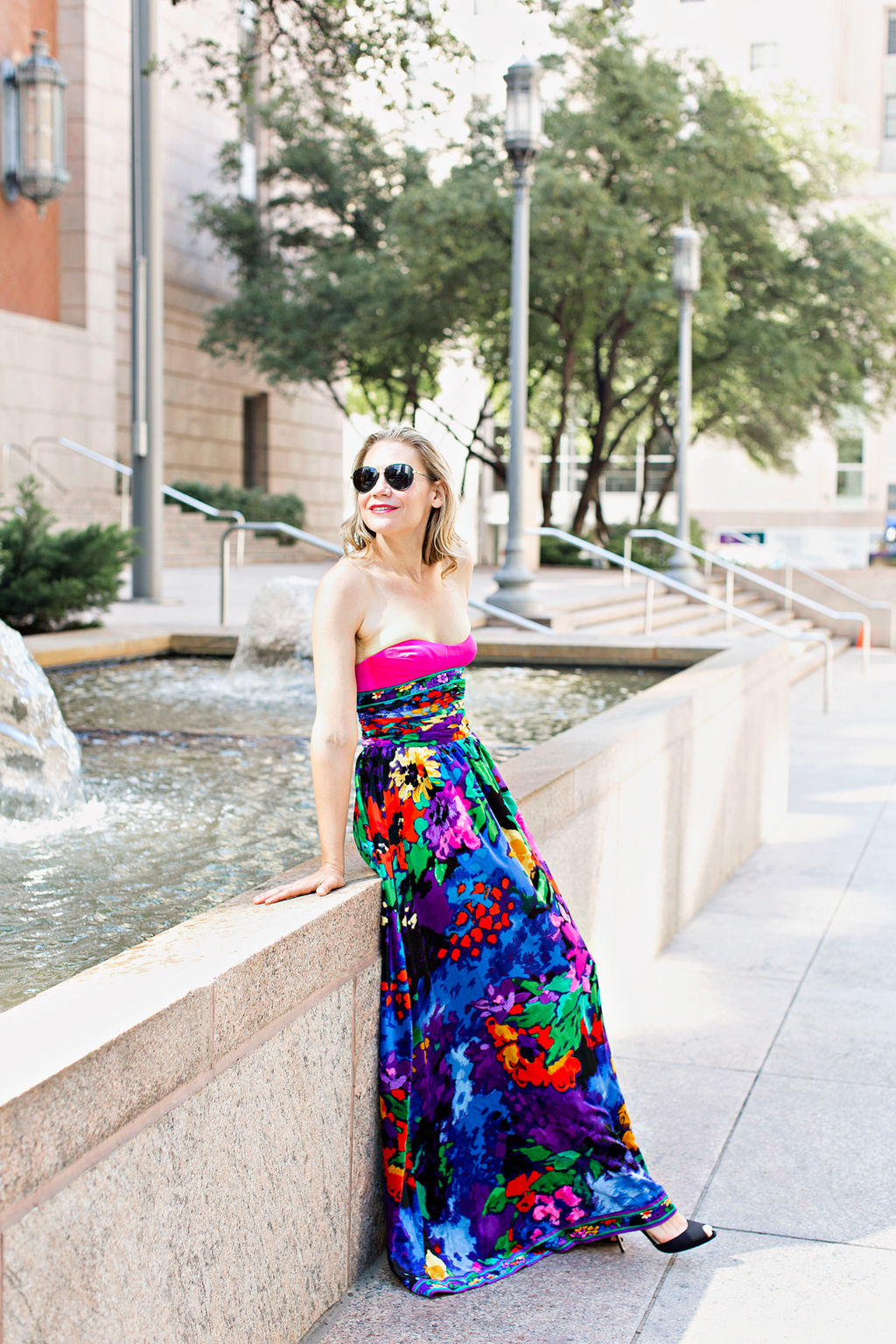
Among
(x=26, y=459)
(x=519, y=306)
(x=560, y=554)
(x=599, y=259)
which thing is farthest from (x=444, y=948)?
(x=560, y=554)

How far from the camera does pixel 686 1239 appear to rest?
346cm

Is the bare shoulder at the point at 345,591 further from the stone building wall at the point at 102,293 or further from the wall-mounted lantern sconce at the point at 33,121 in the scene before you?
the wall-mounted lantern sconce at the point at 33,121

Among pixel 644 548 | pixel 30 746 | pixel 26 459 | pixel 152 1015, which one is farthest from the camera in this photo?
pixel 644 548

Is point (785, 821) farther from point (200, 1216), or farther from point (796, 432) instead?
point (796, 432)

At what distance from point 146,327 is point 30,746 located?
430 inches

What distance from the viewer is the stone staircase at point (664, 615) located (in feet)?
55.0

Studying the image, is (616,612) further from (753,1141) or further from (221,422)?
(221,422)

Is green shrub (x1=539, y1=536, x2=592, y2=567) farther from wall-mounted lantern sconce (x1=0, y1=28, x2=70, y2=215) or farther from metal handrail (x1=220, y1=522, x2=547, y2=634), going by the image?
metal handrail (x1=220, y1=522, x2=547, y2=634)

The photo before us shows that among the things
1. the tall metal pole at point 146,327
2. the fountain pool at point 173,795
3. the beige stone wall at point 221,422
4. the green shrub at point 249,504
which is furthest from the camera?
the beige stone wall at point 221,422

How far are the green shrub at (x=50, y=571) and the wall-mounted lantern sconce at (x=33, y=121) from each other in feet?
47.6

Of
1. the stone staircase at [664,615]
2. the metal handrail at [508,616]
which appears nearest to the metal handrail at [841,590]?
the stone staircase at [664,615]

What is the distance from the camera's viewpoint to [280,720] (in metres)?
8.04

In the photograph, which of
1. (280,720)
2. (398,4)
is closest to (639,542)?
(398,4)

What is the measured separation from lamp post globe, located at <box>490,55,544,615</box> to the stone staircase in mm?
650
